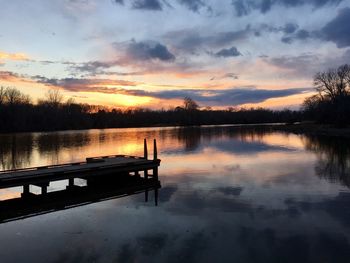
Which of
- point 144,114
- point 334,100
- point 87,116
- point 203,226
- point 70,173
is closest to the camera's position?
point 203,226

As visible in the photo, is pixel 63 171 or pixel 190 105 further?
pixel 190 105

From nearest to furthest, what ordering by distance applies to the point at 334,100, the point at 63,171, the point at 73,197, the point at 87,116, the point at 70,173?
the point at 73,197 < the point at 63,171 < the point at 70,173 < the point at 334,100 < the point at 87,116

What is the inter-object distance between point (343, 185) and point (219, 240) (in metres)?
10.4

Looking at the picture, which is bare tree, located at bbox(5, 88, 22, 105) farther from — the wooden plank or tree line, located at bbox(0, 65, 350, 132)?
the wooden plank

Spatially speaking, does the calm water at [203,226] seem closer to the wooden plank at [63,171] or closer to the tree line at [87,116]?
the wooden plank at [63,171]

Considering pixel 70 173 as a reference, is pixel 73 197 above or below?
below

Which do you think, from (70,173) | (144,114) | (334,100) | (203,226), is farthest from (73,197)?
(144,114)

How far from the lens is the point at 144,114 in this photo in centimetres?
17300

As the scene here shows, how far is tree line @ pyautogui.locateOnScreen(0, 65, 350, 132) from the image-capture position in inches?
3195

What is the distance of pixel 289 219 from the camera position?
11.7m

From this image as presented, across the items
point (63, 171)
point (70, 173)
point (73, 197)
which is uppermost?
point (63, 171)

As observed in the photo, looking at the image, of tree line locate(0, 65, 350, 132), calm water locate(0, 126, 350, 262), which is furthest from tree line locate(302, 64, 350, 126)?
calm water locate(0, 126, 350, 262)

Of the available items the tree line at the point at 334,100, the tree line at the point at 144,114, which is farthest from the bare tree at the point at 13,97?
the tree line at the point at 334,100

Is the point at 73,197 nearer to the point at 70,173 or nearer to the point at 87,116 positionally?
the point at 70,173
